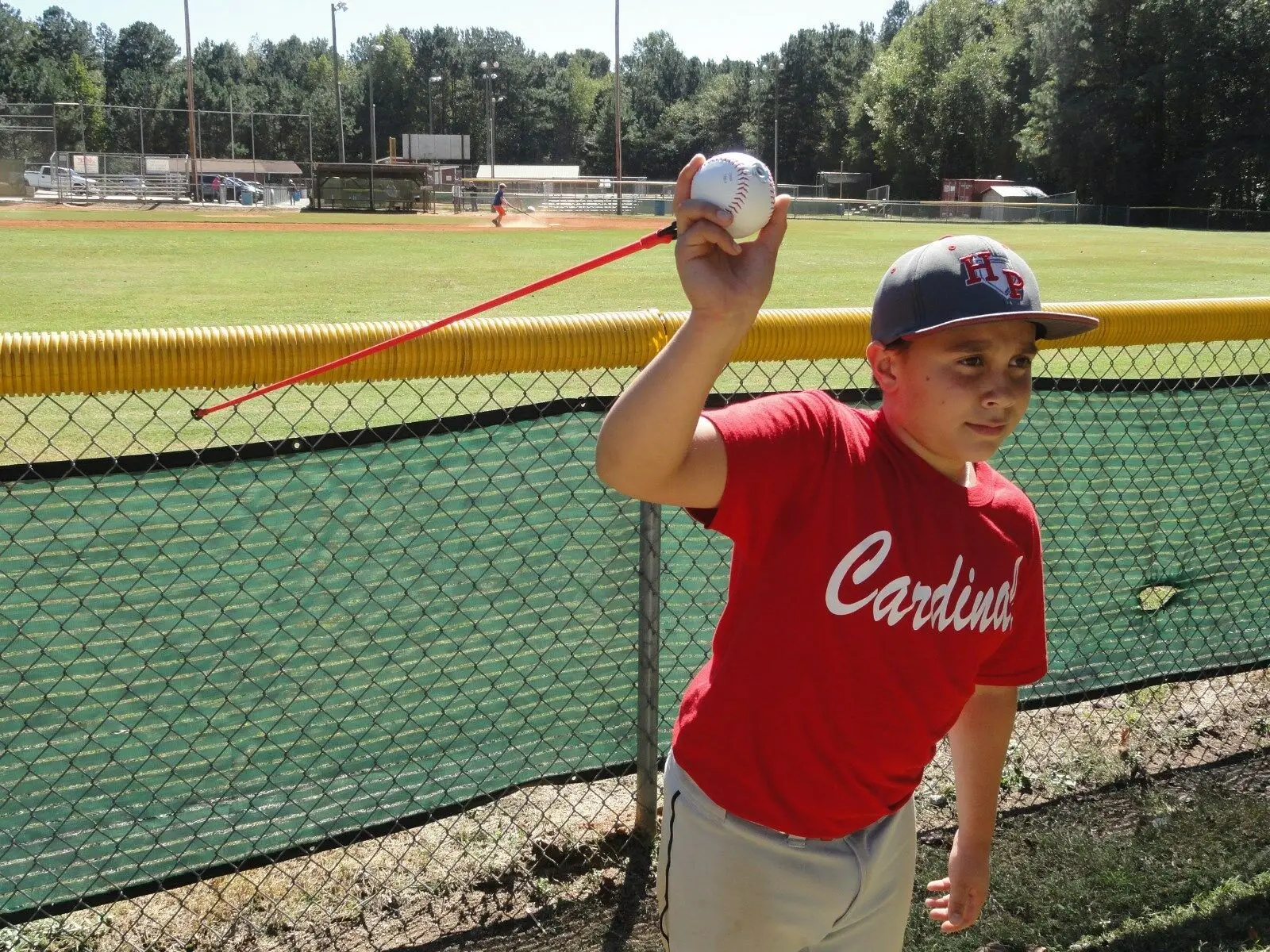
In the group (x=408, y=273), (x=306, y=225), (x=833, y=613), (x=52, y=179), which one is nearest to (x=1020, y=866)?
(x=833, y=613)

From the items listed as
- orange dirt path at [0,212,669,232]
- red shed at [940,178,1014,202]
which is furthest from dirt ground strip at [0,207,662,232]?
red shed at [940,178,1014,202]

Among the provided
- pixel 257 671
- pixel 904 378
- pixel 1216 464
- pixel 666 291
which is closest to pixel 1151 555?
pixel 1216 464

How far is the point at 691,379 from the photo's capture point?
160 centimetres

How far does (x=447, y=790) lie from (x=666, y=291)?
12.8m

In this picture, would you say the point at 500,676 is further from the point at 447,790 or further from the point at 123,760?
the point at 123,760

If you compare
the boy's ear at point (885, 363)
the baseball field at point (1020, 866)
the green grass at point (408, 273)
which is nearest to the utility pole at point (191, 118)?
the green grass at point (408, 273)

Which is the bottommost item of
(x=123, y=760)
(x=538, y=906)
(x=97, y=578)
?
(x=538, y=906)

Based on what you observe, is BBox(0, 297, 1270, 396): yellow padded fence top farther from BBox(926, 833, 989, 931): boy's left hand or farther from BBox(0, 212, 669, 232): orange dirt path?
BBox(0, 212, 669, 232): orange dirt path

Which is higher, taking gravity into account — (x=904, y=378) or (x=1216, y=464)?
(x=904, y=378)

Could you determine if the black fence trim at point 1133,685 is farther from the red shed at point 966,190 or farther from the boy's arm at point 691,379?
the red shed at point 966,190

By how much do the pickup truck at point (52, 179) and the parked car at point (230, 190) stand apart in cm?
1076

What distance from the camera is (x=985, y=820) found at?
219cm

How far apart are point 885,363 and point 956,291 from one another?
6.7 inches

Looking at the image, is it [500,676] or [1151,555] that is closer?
[500,676]
